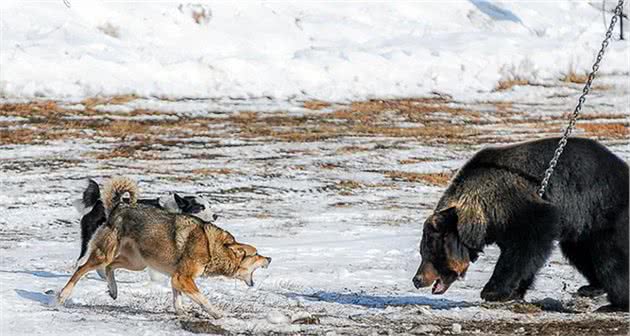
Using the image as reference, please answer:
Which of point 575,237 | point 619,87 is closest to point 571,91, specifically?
point 619,87

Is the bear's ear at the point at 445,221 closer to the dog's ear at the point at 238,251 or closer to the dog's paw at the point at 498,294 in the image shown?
the dog's paw at the point at 498,294

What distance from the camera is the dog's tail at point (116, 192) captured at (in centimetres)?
838

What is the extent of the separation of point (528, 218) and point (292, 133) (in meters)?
17.8

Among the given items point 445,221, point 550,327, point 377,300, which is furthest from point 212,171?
point 550,327

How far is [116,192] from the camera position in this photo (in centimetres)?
844

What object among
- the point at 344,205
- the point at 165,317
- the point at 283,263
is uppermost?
the point at 165,317

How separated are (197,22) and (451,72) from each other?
397 inches

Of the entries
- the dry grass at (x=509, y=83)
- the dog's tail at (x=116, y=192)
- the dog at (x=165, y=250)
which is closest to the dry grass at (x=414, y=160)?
the dog's tail at (x=116, y=192)

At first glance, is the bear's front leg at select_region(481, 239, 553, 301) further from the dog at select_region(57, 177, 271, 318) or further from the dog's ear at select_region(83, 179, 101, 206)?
the dog's ear at select_region(83, 179, 101, 206)

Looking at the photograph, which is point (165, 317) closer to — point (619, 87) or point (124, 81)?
point (124, 81)

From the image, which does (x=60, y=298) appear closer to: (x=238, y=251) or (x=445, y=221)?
(x=238, y=251)

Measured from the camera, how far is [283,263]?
37.2 feet

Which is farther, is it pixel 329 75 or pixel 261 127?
pixel 329 75

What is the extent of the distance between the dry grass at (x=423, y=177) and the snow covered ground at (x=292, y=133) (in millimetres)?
50
